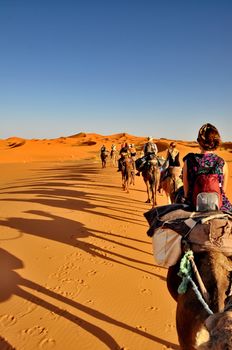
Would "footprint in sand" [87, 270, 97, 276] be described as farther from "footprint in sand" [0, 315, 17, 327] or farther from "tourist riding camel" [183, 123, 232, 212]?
"tourist riding camel" [183, 123, 232, 212]

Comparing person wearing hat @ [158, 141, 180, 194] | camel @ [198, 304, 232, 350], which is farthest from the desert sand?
camel @ [198, 304, 232, 350]

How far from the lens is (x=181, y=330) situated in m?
3.11

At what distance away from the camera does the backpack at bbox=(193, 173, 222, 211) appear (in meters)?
3.80

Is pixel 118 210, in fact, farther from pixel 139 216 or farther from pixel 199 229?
pixel 199 229

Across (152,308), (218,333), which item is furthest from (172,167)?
(218,333)

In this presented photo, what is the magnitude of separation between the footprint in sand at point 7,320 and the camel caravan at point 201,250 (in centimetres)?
277

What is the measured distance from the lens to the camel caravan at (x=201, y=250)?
2.57 metres

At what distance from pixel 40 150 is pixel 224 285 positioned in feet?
238

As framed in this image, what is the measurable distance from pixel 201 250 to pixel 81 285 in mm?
3735

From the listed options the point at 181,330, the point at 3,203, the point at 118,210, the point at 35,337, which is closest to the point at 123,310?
the point at 35,337

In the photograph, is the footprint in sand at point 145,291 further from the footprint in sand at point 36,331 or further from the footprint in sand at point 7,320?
the footprint in sand at point 7,320

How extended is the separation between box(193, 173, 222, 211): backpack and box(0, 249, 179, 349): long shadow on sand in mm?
2300

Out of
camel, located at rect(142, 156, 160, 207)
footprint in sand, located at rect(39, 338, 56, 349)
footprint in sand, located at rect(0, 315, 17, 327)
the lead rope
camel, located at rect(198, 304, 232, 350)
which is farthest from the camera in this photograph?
Answer: camel, located at rect(142, 156, 160, 207)

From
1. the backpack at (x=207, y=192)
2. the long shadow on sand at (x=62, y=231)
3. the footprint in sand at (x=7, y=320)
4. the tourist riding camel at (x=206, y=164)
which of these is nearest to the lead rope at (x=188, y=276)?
the backpack at (x=207, y=192)
